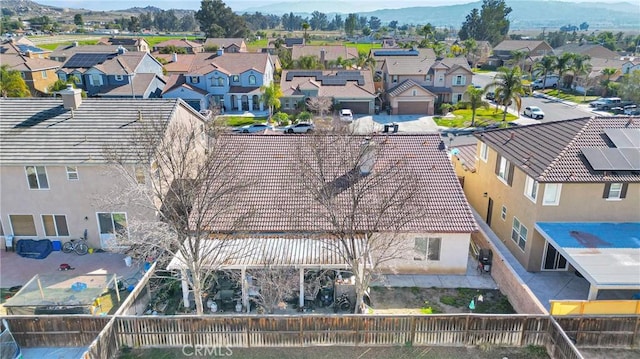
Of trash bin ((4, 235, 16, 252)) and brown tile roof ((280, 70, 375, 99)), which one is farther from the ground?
brown tile roof ((280, 70, 375, 99))

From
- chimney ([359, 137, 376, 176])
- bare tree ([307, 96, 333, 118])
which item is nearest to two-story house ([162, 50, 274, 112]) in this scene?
bare tree ([307, 96, 333, 118])

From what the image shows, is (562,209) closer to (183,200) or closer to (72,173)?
(183,200)

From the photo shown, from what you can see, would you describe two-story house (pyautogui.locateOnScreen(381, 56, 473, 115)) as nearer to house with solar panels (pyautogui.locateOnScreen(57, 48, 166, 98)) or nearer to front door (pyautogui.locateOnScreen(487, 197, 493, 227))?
house with solar panels (pyautogui.locateOnScreen(57, 48, 166, 98))

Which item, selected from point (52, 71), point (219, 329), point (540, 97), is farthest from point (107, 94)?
point (540, 97)

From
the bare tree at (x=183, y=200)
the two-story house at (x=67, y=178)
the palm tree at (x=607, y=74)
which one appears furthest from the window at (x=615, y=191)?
the palm tree at (x=607, y=74)

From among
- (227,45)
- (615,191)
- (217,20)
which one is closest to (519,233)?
(615,191)

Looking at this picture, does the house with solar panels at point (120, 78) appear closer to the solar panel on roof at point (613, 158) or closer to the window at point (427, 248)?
the window at point (427, 248)
